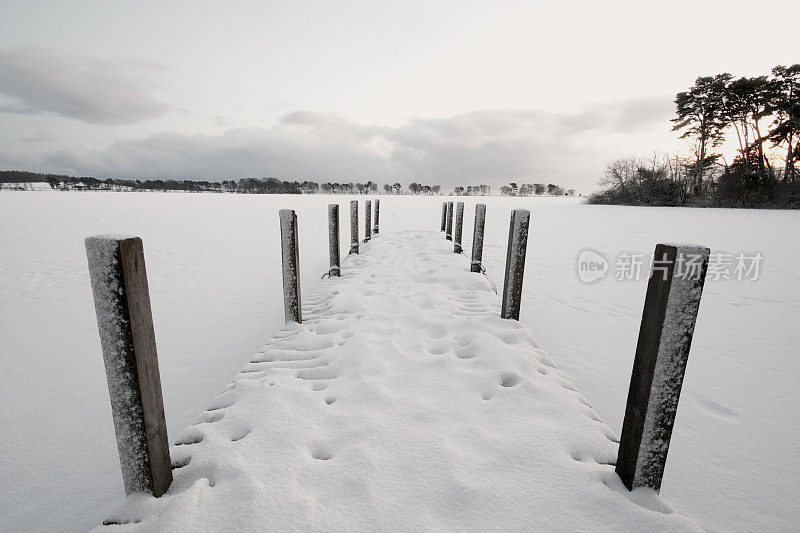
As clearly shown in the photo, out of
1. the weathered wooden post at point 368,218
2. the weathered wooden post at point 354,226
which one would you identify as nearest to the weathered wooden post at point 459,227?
the weathered wooden post at point 354,226

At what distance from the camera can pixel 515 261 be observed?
4383mm

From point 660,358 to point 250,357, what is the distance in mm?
4060

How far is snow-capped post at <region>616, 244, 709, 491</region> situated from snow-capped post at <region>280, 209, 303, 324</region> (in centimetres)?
348

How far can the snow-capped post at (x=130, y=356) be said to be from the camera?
64.8 inches

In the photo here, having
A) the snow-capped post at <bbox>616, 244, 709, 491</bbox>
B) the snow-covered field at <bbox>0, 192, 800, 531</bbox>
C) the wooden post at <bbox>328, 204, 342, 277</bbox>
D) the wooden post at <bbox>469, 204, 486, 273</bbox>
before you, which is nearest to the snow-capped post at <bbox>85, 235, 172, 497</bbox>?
the snow-covered field at <bbox>0, 192, 800, 531</bbox>

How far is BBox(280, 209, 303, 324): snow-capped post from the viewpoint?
4.23 meters

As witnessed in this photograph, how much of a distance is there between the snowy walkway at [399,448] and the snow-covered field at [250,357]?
0.74 m

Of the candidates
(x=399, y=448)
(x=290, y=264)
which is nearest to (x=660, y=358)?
(x=399, y=448)

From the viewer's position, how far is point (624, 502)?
1843 mm

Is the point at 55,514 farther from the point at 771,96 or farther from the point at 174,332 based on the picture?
the point at 771,96

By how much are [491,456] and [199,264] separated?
9135mm

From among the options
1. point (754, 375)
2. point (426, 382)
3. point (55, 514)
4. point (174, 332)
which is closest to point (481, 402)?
point (426, 382)

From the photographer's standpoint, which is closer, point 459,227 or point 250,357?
point 250,357

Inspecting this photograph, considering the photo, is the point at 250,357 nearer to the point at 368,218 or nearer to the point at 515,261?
the point at 515,261
